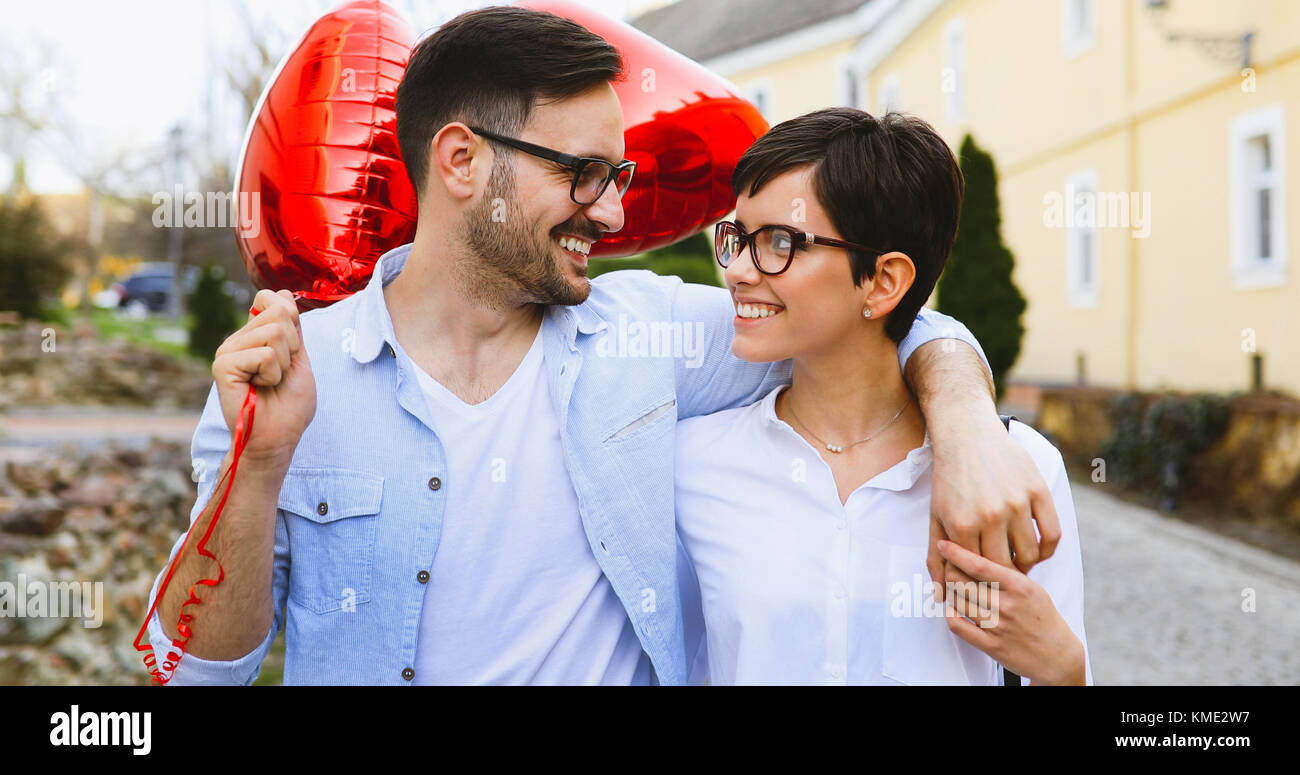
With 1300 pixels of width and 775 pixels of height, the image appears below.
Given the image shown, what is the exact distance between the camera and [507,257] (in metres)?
2.02

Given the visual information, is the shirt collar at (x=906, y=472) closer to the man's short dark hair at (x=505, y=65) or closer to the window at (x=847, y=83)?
the man's short dark hair at (x=505, y=65)

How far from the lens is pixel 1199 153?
11.0 metres

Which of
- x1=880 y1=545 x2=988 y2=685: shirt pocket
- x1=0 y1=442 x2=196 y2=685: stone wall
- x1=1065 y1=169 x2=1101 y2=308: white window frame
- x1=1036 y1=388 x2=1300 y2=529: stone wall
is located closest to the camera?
x1=880 y1=545 x2=988 y2=685: shirt pocket

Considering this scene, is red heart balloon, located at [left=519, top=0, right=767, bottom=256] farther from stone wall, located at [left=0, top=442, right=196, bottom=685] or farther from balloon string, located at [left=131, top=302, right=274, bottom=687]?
stone wall, located at [left=0, top=442, right=196, bottom=685]

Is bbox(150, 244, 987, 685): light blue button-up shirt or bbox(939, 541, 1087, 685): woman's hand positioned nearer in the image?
bbox(939, 541, 1087, 685): woman's hand

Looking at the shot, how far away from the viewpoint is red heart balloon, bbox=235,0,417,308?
224 centimetres

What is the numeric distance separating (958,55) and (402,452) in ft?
55.4

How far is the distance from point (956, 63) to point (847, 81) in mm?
4966

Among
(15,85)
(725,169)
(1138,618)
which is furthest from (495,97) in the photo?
(15,85)

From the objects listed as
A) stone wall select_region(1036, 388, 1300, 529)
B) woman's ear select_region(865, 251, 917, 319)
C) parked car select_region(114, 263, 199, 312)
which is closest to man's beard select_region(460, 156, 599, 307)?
woman's ear select_region(865, 251, 917, 319)

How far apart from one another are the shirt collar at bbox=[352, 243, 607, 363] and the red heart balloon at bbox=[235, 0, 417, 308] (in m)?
0.10

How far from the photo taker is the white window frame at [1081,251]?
1348 cm

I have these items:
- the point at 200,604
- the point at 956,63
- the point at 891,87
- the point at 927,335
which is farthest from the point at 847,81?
the point at 200,604

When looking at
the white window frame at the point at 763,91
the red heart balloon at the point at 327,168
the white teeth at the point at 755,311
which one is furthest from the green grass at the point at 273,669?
the white window frame at the point at 763,91
